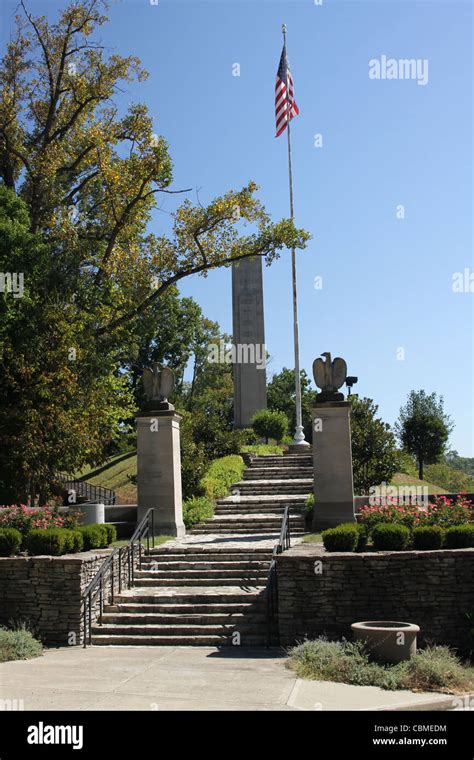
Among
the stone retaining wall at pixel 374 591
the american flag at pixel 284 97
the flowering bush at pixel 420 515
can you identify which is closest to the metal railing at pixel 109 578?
the stone retaining wall at pixel 374 591

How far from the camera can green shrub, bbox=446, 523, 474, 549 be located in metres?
11.7

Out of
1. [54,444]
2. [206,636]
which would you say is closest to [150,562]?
[206,636]

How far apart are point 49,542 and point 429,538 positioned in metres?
6.35

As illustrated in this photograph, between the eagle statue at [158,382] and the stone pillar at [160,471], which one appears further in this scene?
the eagle statue at [158,382]

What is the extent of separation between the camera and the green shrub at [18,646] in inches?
420

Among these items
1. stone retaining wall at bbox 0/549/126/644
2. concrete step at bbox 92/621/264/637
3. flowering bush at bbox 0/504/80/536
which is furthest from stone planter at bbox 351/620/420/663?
flowering bush at bbox 0/504/80/536

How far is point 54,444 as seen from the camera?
63.7ft

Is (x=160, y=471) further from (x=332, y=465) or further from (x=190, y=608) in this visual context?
(x=190, y=608)

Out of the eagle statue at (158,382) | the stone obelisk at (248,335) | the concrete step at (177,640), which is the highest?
the stone obelisk at (248,335)

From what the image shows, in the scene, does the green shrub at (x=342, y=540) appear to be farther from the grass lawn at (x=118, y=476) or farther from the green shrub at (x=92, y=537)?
the grass lawn at (x=118, y=476)

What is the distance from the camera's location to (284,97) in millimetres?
25781

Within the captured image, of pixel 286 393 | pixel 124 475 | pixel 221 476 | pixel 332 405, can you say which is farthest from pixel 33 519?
pixel 286 393

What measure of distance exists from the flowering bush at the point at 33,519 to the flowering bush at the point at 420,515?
567cm

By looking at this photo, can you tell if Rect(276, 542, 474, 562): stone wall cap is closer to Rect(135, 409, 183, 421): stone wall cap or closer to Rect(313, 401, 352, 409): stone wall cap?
Rect(313, 401, 352, 409): stone wall cap
